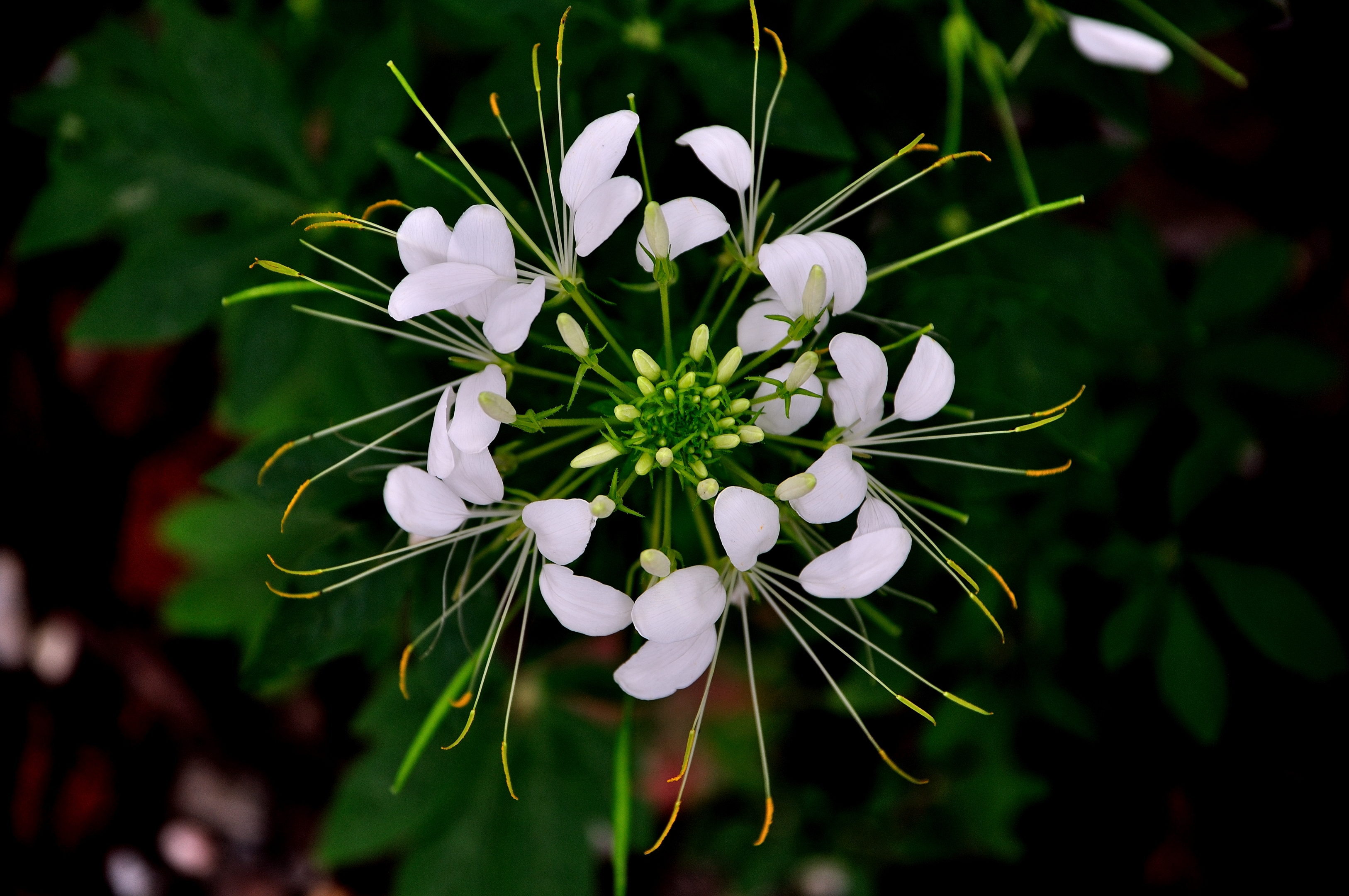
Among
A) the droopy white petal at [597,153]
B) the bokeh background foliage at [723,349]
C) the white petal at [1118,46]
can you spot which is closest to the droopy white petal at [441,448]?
the bokeh background foliage at [723,349]

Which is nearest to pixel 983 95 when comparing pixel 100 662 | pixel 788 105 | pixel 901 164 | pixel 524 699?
pixel 901 164

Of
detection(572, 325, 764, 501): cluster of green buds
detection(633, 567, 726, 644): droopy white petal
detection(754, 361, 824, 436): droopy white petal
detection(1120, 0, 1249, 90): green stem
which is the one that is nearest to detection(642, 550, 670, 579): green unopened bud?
detection(633, 567, 726, 644): droopy white petal

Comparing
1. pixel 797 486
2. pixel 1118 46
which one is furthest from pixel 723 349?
pixel 1118 46

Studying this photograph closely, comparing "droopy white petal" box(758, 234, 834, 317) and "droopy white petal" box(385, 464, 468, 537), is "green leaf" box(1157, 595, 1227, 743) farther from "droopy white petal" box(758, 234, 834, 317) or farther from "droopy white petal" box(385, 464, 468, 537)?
"droopy white petal" box(385, 464, 468, 537)

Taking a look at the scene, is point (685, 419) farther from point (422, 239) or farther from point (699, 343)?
point (422, 239)

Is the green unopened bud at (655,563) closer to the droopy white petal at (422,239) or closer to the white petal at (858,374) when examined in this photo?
the white petal at (858,374)

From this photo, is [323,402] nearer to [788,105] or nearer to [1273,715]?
[788,105]
